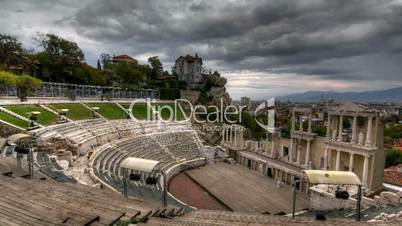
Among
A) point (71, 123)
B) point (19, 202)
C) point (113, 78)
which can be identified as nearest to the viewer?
point (19, 202)

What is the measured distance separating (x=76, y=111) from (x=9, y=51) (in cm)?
2729

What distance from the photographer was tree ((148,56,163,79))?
8456 centimetres

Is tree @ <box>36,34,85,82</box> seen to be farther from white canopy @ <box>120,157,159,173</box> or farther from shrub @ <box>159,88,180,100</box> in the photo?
white canopy @ <box>120,157,159,173</box>

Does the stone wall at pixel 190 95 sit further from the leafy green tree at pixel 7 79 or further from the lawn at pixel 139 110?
the leafy green tree at pixel 7 79

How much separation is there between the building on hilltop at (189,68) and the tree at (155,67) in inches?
307

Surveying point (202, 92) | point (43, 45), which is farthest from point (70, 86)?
point (202, 92)

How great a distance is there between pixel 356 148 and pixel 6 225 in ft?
85.0

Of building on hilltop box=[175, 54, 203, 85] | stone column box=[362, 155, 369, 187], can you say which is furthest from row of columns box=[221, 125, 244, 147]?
building on hilltop box=[175, 54, 203, 85]

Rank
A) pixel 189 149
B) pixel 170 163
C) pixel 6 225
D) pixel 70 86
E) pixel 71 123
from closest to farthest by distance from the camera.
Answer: pixel 6 225 < pixel 71 123 < pixel 170 163 < pixel 189 149 < pixel 70 86

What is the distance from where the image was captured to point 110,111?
41.8 meters

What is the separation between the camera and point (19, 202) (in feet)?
23.8

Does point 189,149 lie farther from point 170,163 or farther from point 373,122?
point 373,122

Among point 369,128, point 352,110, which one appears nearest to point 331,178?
point 369,128

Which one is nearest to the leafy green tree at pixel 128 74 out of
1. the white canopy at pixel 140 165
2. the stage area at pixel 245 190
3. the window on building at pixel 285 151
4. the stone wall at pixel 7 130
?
the stage area at pixel 245 190
